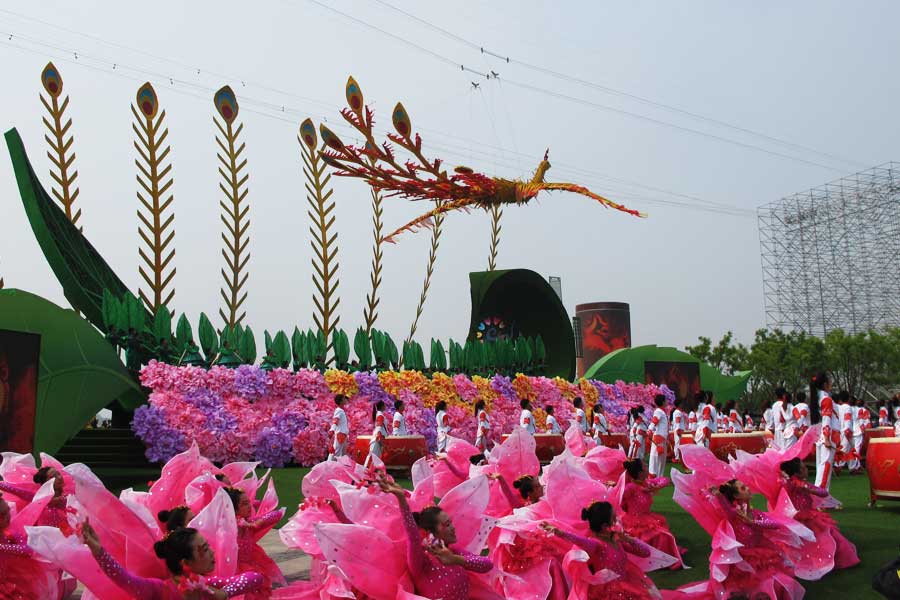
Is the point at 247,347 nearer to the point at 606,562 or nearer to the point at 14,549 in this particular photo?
the point at 14,549

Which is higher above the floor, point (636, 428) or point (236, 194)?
point (236, 194)

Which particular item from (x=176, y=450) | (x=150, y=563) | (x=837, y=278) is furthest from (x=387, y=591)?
(x=837, y=278)

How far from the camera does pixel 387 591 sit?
3.54 meters

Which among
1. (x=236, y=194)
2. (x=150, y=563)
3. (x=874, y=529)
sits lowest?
(x=874, y=529)

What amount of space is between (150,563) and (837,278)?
5824cm

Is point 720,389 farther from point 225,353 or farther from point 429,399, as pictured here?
point 225,353

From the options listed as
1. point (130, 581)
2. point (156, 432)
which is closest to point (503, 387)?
point (156, 432)

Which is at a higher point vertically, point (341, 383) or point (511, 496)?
point (341, 383)

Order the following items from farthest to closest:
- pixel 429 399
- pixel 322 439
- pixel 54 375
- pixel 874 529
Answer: pixel 429 399 → pixel 322 439 → pixel 54 375 → pixel 874 529

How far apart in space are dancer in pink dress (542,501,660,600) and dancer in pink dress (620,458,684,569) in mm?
1495

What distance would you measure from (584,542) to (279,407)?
11.3m

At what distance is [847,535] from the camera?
262 inches

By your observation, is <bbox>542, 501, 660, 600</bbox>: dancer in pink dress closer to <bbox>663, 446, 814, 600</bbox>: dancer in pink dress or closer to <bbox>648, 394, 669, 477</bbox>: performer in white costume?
<bbox>663, 446, 814, 600</bbox>: dancer in pink dress

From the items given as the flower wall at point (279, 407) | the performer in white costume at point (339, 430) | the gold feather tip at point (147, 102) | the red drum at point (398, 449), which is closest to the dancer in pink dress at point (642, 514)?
the performer in white costume at point (339, 430)
